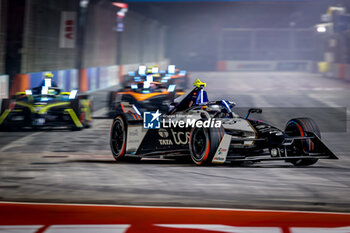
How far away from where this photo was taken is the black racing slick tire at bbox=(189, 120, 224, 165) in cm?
1001

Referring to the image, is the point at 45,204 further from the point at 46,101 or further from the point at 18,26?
the point at 18,26

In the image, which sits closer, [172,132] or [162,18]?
[172,132]

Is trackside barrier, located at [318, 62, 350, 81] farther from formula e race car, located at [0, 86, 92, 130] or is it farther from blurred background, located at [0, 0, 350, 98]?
formula e race car, located at [0, 86, 92, 130]

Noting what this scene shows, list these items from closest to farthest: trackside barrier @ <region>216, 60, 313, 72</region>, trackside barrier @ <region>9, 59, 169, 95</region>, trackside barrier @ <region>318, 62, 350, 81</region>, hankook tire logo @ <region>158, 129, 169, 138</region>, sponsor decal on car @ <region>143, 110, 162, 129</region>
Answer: hankook tire logo @ <region>158, 129, 169, 138</region>, sponsor decal on car @ <region>143, 110, 162, 129</region>, trackside barrier @ <region>9, 59, 169, 95</region>, trackside barrier @ <region>318, 62, 350, 81</region>, trackside barrier @ <region>216, 60, 313, 72</region>

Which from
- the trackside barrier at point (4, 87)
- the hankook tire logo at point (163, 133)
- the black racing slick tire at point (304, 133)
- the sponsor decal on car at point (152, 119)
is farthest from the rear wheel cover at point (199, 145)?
the trackside barrier at point (4, 87)

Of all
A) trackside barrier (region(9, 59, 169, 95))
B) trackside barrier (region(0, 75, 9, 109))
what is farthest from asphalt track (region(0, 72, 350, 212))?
trackside barrier (region(9, 59, 169, 95))

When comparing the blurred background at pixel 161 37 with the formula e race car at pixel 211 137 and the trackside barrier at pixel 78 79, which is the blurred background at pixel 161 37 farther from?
the formula e race car at pixel 211 137

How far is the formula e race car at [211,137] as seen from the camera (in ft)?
33.5

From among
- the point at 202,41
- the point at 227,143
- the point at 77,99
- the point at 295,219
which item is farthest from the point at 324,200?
the point at 202,41

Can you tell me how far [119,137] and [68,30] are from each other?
17716 millimetres

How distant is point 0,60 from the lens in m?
Result: 23.8

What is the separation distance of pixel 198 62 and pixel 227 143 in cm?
7407

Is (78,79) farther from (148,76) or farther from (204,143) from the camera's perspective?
(204,143)

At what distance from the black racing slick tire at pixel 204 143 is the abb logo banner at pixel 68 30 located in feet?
62.0
